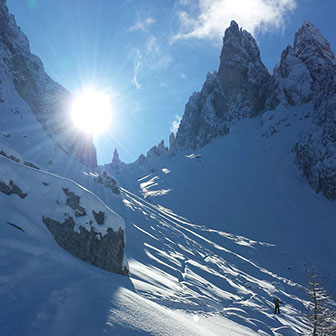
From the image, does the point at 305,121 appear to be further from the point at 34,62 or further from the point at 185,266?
the point at 34,62

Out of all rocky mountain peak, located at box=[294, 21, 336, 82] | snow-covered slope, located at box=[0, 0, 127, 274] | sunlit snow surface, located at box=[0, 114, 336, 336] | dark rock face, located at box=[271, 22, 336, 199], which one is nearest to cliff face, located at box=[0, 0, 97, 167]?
snow-covered slope, located at box=[0, 0, 127, 274]

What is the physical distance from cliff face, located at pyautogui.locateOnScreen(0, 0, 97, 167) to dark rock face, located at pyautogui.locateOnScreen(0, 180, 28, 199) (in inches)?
1785

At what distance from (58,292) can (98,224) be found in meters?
3.81

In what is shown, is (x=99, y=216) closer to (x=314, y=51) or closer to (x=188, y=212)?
(x=188, y=212)

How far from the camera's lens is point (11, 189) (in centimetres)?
769

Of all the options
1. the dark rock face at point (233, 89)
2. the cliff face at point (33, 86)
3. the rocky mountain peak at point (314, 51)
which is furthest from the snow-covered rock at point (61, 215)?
the dark rock face at point (233, 89)

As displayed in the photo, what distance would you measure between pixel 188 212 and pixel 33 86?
163ft

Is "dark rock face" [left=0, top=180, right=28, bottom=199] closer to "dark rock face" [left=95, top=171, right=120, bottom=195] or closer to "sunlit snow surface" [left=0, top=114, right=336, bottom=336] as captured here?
"sunlit snow surface" [left=0, top=114, right=336, bottom=336]

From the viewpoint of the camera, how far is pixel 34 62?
66.0 meters

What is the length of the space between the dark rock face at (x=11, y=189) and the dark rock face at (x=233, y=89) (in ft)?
268

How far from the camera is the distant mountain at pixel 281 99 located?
48562 millimetres

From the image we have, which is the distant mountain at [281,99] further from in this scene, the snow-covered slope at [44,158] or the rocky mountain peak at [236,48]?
the snow-covered slope at [44,158]

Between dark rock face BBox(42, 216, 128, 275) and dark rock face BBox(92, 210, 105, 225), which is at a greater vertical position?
dark rock face BBox(92, 210, 105, 225)

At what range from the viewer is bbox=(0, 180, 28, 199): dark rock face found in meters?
7.52
